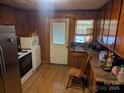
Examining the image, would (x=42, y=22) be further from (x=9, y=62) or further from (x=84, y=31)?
(x=9, y=62)

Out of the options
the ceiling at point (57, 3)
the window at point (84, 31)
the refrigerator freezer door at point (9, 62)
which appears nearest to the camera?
the refrigerator freezer door at point (9, 62)

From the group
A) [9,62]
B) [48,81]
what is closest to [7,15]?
[9,62]

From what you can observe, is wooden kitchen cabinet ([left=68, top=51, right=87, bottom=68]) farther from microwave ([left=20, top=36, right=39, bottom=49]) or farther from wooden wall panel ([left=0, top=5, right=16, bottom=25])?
wooden wall panel ([left=0, top=5, right=16, bottom=25])

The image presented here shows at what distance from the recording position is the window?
13.6 feet

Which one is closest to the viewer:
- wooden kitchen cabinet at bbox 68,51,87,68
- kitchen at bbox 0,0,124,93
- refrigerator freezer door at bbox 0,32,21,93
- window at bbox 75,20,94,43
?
refrigerator freezer door at bbox 0,32,21,93

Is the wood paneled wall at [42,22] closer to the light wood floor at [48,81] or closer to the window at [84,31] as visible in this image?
the window at [84,31]

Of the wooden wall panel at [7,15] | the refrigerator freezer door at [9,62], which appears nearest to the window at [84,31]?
Result: the wooden wall panel at [7,15]

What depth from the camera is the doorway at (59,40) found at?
436 centimetres

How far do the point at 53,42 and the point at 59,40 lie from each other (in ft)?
0.91

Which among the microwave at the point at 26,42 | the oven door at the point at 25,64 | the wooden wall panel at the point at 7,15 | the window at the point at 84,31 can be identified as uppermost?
the wooden wall panel at the point at 7,15

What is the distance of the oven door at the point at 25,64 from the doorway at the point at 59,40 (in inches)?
50.1

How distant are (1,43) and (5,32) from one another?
0.23m

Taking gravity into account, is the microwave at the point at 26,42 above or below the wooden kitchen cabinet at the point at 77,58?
above

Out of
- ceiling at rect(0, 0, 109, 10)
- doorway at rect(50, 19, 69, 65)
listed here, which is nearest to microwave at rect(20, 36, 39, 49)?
doorway at rect(50, 19, 69, 65)
